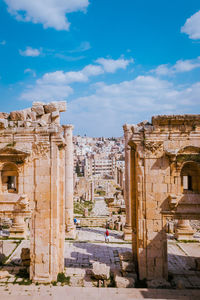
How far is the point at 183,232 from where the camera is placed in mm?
15898

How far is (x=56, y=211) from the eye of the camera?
983 cm

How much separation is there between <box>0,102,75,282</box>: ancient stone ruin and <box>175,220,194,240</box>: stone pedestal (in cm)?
903

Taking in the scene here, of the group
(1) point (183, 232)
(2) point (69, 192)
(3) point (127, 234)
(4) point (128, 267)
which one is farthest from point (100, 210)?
(4) point (128, 267)

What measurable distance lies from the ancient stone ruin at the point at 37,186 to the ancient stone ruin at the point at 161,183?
352cm

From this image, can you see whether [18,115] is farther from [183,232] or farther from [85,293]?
[183,232]

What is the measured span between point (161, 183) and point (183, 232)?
769 centimetres

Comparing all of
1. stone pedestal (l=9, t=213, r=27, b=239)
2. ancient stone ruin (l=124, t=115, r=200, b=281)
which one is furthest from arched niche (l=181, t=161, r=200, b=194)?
stone pedestal (l=9, t=213, r=27, b=239)

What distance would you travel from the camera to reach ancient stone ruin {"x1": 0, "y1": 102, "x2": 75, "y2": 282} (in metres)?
9.76

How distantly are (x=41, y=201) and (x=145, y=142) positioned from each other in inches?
202

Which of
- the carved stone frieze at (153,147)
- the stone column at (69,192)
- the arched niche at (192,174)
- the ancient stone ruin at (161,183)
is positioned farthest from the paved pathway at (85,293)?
the stone column at (69,192)

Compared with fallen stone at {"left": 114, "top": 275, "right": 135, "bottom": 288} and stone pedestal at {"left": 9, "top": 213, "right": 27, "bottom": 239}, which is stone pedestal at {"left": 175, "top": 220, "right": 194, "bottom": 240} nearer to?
fallen stone at {"left": 114, "top": 275, "right": 135, "bottom": 288}

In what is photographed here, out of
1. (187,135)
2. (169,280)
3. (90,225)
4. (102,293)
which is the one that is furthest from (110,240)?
(187,135)

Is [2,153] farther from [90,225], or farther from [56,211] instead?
[90,225]

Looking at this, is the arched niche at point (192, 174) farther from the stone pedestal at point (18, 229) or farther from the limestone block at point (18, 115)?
the stone pedestal at point (18, 229)
